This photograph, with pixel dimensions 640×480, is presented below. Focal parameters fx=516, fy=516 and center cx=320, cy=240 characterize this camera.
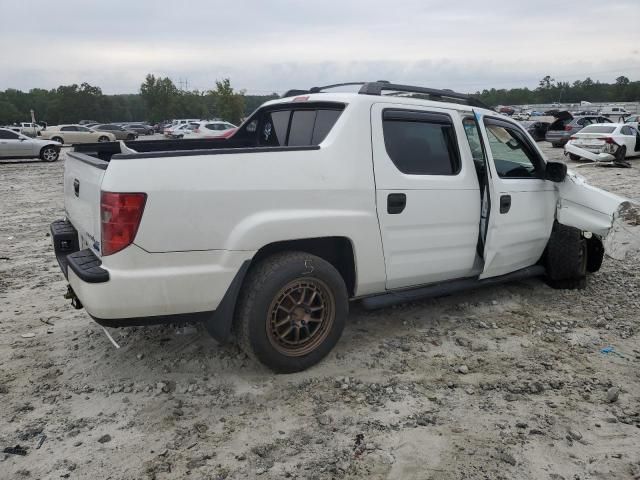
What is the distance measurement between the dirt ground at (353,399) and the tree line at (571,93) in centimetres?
11607

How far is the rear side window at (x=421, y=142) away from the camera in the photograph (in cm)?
379

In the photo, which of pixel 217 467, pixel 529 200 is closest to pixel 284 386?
pixel 217 467

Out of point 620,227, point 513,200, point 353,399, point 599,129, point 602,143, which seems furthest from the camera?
point 599,129

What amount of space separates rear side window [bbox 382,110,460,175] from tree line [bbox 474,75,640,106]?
115792mm

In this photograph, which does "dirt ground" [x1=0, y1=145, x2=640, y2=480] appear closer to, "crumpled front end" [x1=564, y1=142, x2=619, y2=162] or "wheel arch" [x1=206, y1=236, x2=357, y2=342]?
"wheel arch" [x1=206, y1=236, x2=357, y2=342]

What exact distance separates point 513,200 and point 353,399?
232cm

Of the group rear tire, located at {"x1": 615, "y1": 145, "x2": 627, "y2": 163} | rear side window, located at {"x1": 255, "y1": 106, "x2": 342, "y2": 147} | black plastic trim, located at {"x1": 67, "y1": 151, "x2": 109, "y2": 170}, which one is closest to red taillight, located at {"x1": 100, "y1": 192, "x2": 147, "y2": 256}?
black plastic trim, located at {"x1": 67, "y1": 151, "x2": 109, "y2": 170}

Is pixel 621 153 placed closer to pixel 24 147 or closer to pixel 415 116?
pixel 415 116

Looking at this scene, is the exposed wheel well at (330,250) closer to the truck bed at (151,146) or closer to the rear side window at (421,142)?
the rear side window at (421,142)

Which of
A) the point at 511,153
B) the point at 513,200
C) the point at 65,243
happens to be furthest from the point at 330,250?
the point at 511,153

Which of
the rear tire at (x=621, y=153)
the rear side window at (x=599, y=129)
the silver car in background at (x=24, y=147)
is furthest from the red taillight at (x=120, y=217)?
the silver car in background at (x=24, y=147)

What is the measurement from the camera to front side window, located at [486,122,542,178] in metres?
4.48

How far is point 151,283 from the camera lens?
2.96 m

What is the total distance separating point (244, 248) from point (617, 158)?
1853 centimetres
